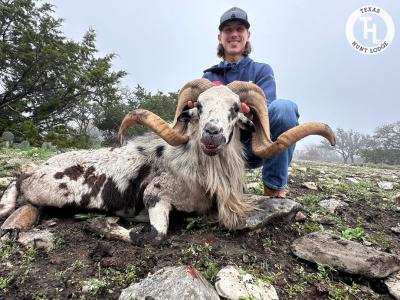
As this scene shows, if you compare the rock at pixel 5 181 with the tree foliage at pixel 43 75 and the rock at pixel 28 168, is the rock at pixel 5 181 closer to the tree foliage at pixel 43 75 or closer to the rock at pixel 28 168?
the rock at pixel 28 168

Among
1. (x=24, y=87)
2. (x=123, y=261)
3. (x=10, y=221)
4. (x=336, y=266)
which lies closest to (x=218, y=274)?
(x=123, y=261)

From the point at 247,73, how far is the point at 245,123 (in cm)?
129

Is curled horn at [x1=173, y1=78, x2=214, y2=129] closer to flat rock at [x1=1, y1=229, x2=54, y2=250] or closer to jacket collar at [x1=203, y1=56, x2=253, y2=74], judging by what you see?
jacket collar at [x1=203, y1=56, x2=253, y2=74]

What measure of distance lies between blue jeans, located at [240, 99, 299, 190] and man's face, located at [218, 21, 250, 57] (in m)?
1.18

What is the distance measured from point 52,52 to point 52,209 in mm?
16561

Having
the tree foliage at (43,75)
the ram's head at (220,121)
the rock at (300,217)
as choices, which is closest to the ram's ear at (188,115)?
the ram's head at (220,121)

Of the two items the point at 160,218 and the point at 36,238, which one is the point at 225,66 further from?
the point at 36,238

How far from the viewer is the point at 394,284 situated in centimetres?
284

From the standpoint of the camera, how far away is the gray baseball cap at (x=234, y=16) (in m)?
5.03

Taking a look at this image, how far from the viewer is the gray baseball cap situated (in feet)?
16.5

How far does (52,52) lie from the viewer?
61.3ft

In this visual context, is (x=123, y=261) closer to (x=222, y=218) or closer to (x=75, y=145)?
(x=222, y=218)

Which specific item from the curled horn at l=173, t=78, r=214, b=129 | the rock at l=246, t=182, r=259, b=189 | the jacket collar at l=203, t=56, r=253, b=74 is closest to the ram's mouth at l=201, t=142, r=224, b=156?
the curled horn at l=173, t=78, r=214, b=129

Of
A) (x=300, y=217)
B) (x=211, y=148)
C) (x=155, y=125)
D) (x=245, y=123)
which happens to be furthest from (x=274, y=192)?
(x=155, y=125)
